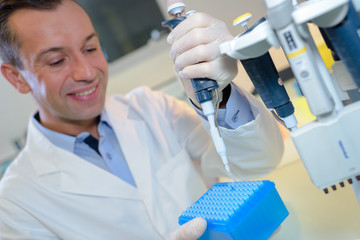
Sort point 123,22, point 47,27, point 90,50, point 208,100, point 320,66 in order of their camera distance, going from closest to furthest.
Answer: point 320,66 < point 208,100 < point 47,27 < point 90,50 < point 123,22

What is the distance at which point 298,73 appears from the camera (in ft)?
1.48

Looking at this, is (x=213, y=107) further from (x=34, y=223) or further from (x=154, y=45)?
(x=154, y=45)

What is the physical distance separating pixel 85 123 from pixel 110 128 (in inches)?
4.3

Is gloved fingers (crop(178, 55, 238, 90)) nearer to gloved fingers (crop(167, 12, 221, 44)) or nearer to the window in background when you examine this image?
gloved fingers (crop(167, 12, 221, 44))

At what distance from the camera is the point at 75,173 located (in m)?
1.14

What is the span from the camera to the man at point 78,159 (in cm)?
107

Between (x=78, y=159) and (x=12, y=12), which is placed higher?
(x=12, y=12)

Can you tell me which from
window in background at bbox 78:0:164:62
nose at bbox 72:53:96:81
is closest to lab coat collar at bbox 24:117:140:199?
nose at bbox 72:53:96:81

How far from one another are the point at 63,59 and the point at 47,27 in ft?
0.39

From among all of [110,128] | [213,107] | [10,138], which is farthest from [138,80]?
[213,107]

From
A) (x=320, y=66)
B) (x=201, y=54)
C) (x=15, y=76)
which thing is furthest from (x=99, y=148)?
(x=320, y=66)

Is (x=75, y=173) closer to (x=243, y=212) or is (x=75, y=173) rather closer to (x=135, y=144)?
(x=135, y=144)

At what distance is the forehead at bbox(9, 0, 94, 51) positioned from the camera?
107cm

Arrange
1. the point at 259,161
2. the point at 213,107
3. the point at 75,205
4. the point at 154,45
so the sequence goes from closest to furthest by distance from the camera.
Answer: the point at 213,107 → the point at 259,161 → the point at 75,205 → the point at 154,45
